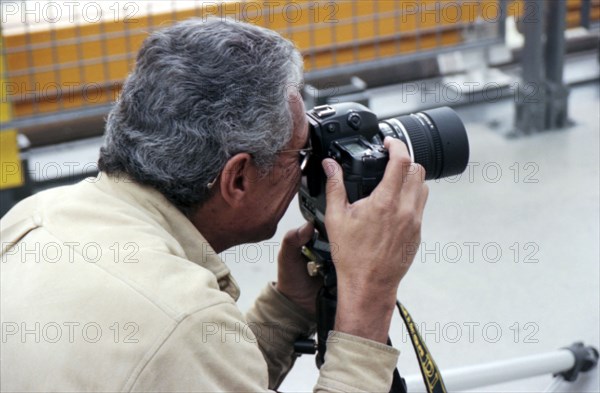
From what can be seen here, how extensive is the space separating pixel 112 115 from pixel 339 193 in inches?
15.4

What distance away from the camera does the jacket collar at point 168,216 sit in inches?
63.4

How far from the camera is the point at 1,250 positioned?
1619 mm

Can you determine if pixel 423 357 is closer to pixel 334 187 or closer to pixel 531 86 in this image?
pixel 334 187

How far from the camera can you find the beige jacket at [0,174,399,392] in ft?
4.55

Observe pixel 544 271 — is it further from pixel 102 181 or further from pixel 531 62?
pixel 102 181

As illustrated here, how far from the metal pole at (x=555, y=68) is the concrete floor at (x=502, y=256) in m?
0.07

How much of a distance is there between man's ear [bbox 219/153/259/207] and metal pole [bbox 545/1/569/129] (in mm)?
2448

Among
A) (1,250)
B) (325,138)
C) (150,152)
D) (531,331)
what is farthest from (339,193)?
(531,331)

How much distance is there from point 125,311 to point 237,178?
330 mm

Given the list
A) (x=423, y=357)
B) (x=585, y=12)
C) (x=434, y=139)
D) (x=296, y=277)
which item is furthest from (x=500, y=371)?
(x=585, y=12)

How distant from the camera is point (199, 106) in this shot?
1.56 metres

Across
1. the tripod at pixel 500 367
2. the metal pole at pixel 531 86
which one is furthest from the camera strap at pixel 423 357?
the metal pole at pixel 531 86

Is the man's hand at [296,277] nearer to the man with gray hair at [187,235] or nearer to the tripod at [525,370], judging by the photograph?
the man with gray hair at [187,235]

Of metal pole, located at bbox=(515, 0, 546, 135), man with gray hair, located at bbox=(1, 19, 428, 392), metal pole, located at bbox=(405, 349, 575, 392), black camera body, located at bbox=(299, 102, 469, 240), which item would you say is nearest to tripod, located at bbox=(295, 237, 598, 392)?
metal pole, located at bbox=(405, 349, 575, 392)
